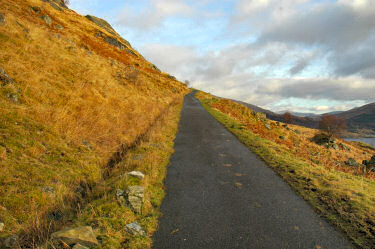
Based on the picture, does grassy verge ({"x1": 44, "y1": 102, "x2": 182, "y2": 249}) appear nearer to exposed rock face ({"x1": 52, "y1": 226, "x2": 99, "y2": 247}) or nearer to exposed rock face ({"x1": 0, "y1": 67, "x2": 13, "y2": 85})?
exposed rock face ({"x1": 52, "y1": 226, "x2": 99, "y2": 247})

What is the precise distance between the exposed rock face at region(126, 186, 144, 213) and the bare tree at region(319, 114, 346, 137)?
58.3 meters

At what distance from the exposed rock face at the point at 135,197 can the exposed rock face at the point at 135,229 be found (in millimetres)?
527

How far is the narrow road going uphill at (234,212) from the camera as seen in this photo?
357 cm

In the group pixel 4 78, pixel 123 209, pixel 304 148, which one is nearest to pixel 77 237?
pixel 123 209

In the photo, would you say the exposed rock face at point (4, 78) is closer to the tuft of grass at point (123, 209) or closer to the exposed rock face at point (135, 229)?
the tuft of grass at point (123, 209)

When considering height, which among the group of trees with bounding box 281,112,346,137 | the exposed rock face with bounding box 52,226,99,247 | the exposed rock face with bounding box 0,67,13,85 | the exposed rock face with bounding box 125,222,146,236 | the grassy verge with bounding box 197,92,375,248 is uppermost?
the group of trees with bounding box 281,112,346,137

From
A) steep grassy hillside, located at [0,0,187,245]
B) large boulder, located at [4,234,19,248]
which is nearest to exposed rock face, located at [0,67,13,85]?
steep grassy hillside, located at [0,0,187,245]

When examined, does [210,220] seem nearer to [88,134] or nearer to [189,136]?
[88,134]

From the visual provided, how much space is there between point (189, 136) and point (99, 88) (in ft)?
23.8

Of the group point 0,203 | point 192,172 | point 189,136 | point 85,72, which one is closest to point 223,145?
point 189,136

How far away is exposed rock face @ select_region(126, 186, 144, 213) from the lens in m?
4.29

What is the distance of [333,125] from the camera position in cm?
5853

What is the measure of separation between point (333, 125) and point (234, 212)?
71706 mm

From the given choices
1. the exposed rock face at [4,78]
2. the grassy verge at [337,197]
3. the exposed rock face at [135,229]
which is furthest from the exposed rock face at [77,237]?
the exposed rock face at [4,78]
